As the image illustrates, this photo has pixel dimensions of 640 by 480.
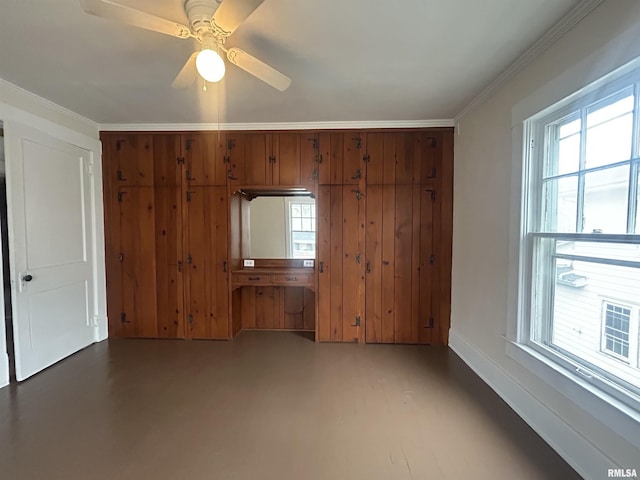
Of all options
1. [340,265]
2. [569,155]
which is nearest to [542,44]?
[569,155]

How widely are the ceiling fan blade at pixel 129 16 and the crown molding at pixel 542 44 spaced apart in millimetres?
1998

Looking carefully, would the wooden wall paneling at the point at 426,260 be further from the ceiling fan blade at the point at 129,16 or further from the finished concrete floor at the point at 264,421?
the ceiling fan blade at the point at 129,16

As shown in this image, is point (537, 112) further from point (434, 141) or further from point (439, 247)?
point (439, 247)

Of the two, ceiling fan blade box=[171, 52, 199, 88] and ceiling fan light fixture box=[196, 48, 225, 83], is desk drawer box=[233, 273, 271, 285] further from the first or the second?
ceiling fan light fixture box=[196, 48, 225, 83]

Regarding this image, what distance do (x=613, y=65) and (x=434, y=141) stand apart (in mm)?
Answer: 2006

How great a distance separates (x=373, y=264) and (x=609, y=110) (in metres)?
2.32

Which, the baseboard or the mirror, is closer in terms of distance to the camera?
the baseboard

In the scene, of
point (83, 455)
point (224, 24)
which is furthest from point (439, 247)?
point (83, 455)

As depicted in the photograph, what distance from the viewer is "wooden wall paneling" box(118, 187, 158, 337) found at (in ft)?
12.0

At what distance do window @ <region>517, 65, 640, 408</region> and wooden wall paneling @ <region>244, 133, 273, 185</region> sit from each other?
8.08 feet

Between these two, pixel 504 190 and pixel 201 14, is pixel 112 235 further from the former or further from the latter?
pixel 504 190

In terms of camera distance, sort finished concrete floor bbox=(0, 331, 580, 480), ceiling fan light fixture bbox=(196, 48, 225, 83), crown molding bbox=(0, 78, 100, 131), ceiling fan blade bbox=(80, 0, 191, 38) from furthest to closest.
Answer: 1. crown molding bbox=(0, 78, 100, 131)
2. finished concrete floor bbox=(0, 331, 580, 480)
3. ceiling fan light fixture bbox=(196, 48, 225, 83)
4. ceiling fan blade bbox=(80, 0, 191, 38)

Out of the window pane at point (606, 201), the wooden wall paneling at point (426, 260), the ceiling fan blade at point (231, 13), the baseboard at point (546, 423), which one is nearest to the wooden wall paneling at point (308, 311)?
the wooden wall paneling at point (426, 260)

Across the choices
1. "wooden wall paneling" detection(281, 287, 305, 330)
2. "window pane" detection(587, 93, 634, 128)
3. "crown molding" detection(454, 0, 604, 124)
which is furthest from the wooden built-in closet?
"window pane" detection(587, 93, 634, 128)
